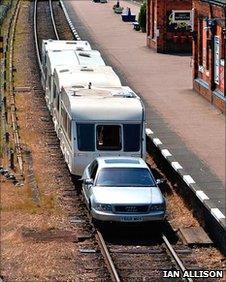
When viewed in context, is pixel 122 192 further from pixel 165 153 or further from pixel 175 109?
pixel 175 109

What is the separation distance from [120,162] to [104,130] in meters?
2.07

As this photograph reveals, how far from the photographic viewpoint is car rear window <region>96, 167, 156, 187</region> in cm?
1855

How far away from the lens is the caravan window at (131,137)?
21266 mm

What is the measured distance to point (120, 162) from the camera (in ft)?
63.9

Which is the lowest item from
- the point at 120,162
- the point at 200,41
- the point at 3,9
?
the point at 120,162

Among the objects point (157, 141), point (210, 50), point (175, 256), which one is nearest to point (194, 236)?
point (175, 256)

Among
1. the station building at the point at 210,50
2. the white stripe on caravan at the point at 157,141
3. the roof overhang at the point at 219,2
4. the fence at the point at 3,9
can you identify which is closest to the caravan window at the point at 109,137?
the white stripe on caravan at the point at 157,141

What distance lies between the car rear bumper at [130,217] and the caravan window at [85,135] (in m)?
3.72

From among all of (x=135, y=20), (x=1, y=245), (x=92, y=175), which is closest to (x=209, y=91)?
(x=92, y=175)

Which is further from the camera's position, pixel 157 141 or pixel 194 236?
pixel 157 141

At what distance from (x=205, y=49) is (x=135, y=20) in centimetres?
3272

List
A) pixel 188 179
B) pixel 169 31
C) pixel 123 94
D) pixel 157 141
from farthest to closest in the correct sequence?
pixel 169 31 → pixel 157 141 → pixel 123 94 → pixel 188 179

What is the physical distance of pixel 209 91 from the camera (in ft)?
112

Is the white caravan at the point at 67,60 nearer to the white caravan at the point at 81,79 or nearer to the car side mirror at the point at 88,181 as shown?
the white caravan at the point at 81,79
